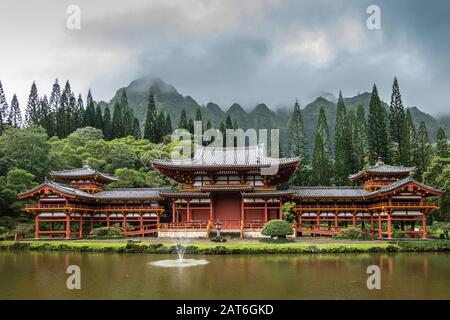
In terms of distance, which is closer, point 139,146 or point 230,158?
point 230,158

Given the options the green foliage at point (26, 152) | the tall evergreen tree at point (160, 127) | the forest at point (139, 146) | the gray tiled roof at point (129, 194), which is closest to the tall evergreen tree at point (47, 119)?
the forest at point (139, 146)

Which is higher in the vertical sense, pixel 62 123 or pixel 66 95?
pixel 66 95

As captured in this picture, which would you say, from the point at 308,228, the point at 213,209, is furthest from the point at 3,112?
the point at 308,228

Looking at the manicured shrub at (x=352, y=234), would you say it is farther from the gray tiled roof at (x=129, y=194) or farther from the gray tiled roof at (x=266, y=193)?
the gray tiled roof at (x=129, y=194)

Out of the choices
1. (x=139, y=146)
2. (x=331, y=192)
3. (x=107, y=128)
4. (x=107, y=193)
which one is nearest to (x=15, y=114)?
(x=107, y=128)

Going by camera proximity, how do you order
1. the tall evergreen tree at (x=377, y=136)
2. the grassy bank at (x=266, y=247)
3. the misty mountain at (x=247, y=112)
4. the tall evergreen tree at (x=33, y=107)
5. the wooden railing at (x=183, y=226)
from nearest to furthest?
the grassy bank at (x=266, y=247) → the wooden railing at (x=183, y=226) → the tall evergreen tree at (x=377, y=136) → the tall evergreen tree at (x=33, y=107) → the misty mountain at (x=247, y=112)

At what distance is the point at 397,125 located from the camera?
63219 millimetres

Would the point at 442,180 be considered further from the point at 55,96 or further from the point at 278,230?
the point at 55,96

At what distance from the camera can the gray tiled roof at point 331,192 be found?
122ft

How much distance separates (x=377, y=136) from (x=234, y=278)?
51.1 m

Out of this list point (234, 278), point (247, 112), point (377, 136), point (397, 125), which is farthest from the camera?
point (247, 112)

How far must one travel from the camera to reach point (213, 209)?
38.3m
